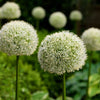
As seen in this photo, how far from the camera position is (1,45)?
1845 mm

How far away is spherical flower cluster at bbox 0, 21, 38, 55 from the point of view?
179 cm

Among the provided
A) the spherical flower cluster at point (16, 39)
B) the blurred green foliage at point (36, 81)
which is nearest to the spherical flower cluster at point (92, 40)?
the blurred green foliage at point (36, 81)

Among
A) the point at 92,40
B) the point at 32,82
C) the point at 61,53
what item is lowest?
the point at 32,82

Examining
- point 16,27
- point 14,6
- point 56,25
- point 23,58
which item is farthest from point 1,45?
point 56,25

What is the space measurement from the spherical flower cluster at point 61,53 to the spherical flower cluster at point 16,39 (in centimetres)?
21

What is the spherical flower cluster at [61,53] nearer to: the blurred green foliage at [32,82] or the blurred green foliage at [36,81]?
the blurred green foliage at [36,81]

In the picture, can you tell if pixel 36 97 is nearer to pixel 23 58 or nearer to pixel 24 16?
pixel 23 58

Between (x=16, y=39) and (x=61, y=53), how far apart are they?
0.41 m

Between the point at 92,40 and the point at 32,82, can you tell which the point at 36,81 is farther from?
the point at 92,40

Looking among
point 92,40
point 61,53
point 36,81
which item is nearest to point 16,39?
point 61,53

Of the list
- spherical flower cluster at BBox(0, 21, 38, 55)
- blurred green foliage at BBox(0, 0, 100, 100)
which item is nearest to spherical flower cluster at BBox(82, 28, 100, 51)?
blurred green foliage at BBox(0, 0, 100, 100)

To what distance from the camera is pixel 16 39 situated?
1789mm

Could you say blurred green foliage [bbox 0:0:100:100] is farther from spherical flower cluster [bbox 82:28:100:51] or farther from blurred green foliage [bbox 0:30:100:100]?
spherical flower cluster [bbox 82:28:100:51]

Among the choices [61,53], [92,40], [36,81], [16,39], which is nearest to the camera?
[61,53]
